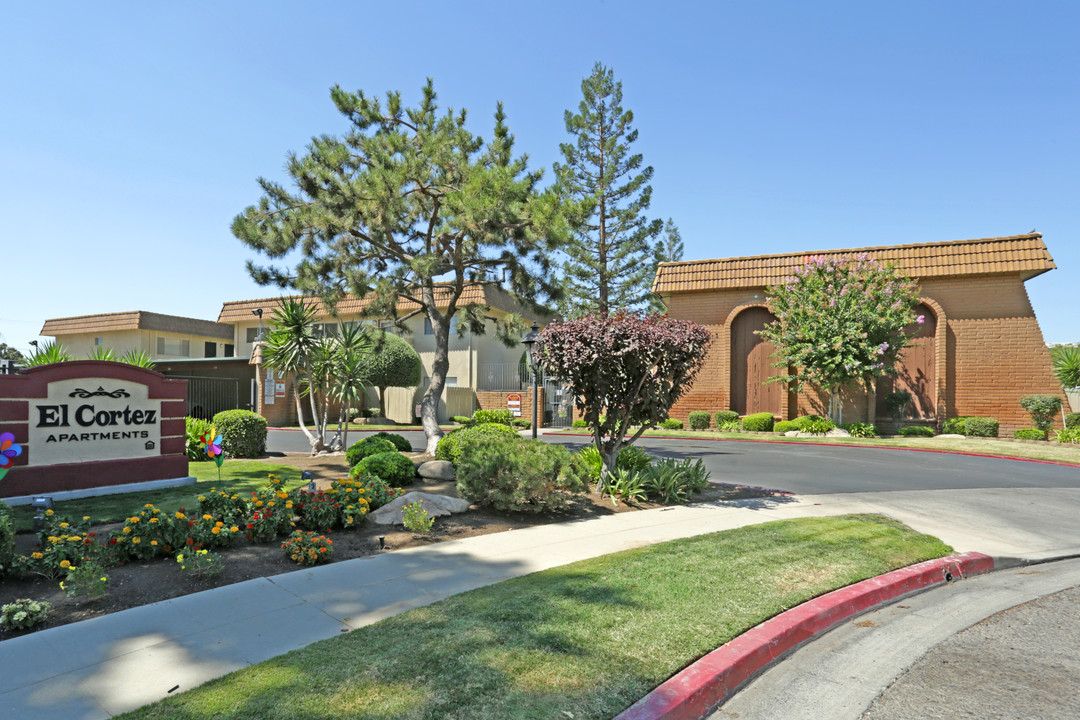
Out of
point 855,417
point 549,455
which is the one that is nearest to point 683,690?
point 549,455

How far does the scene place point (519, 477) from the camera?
813 centimetres

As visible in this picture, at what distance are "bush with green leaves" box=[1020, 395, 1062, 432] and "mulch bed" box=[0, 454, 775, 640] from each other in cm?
1993

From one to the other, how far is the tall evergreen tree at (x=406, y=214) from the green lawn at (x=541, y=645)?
8378 mm

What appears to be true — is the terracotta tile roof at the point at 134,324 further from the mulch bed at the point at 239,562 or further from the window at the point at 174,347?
the mulch bed at the point at 239,562

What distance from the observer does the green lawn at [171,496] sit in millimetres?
7719

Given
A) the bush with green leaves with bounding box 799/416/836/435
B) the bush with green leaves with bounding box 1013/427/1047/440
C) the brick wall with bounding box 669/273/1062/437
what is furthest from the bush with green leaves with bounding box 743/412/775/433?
the bush with green leaves with bounding box 1013/427/1047/440

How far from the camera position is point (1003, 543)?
7.89 metres

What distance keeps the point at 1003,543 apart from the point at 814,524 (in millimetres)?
2342

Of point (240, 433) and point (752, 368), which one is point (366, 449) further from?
point (752, 368)

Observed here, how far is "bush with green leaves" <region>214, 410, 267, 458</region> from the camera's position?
1389cm

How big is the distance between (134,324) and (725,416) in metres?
36.5

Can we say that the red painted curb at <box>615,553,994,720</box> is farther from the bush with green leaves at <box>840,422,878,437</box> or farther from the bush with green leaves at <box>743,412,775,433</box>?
the bush with green leaves at <box>743,412,775,433</box>

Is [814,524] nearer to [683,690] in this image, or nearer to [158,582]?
[683,690]

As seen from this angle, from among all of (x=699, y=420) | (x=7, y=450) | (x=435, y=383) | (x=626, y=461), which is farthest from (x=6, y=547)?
(x=699, y=420)
